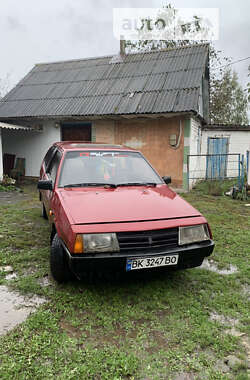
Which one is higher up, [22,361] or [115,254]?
[115,254]

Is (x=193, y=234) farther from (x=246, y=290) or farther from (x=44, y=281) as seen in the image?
(x=44, y=281)

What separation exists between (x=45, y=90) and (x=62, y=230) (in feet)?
39.2

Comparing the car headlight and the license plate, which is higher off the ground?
the car headlight

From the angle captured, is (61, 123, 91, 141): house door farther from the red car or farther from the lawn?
the lawn

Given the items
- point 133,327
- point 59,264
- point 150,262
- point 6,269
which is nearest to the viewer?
point 133,327

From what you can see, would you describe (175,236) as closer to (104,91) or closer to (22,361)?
(22,361)

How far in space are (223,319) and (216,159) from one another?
34.2 feet

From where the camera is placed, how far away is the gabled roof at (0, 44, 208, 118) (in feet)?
33.2

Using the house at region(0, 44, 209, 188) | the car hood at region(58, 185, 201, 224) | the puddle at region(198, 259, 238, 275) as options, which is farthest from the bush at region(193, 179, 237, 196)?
the car hood at region(58, 185, 201, 224)

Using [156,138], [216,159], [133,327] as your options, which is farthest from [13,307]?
[216,159]

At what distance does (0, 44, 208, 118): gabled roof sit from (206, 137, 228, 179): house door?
3.17 metres

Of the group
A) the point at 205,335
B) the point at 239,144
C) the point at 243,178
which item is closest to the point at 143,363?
the point at 205,335

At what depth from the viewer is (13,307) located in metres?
2.65

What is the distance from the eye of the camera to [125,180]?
12.2 ft
